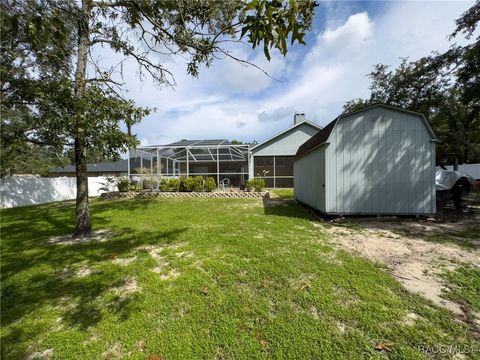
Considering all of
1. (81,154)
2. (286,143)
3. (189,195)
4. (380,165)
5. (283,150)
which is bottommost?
(189,195)

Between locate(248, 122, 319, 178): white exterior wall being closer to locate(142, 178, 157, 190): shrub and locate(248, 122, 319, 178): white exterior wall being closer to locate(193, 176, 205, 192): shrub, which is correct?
locate(193, 176, 205, 192): shrub

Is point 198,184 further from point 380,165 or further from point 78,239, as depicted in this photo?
→ point 380,165

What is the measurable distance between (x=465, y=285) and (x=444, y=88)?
12.0 meters

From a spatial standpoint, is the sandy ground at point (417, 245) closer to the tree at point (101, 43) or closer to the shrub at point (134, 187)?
the tree at point (101, 43)

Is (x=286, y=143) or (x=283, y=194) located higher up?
(x=286, y=143)

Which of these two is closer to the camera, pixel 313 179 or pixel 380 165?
pixel 380 165

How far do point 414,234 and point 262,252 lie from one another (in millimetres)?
3656

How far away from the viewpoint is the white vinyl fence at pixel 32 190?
12964mm

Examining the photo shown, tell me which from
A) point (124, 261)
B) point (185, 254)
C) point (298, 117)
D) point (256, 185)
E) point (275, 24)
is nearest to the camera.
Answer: point (275, 24)

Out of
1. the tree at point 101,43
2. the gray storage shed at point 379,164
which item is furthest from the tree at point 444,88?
the tree at point 101,43

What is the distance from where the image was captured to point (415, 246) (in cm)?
461

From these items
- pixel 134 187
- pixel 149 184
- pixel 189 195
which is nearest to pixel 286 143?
pixel 189 195

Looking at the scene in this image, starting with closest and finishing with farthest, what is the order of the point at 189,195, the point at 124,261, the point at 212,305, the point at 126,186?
the point at 212,305 < the point at 124,261 < the point at 189,195 < the point at 126,186

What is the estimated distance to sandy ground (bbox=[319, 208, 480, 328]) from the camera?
3.19 metres
